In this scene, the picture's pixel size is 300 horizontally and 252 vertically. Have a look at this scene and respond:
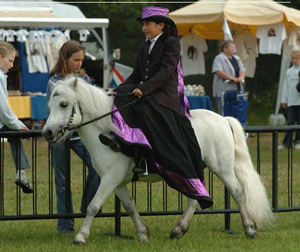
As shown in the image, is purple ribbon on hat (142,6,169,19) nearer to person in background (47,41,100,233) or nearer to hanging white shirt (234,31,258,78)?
person in background (47,41,100,233)

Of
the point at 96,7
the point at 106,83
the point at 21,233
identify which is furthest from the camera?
the point at 96,7

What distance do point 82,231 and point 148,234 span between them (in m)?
0.74

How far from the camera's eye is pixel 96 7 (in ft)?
95.1

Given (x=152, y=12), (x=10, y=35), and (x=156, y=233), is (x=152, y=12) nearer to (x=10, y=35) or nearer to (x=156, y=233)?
(x=156, y=233)

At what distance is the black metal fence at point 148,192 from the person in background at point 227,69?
1.48 metres

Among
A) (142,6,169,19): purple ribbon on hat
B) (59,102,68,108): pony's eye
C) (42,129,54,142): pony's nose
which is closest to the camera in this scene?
(42,129,54,142): pony's nose

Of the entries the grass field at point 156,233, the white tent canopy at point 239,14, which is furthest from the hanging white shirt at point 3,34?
the grass field at point 156,233

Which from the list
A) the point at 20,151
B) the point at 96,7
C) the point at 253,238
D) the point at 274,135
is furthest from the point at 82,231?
the point at 96,7

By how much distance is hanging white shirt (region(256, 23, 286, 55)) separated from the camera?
19.0 m

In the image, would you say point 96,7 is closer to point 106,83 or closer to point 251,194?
point 106,83

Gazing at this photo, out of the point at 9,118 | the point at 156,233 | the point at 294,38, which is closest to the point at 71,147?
the point at 9,118

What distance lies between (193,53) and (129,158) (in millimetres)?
13535

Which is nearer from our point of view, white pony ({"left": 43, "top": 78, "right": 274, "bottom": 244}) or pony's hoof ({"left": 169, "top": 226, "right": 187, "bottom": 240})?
white pony ({"left": 43, "top": 78, "right": 274, "bottom": 244})

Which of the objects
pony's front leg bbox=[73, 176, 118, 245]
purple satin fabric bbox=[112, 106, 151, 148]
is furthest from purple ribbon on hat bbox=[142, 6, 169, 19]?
pony's front leg bbox=[73, 176, 118, 245]
